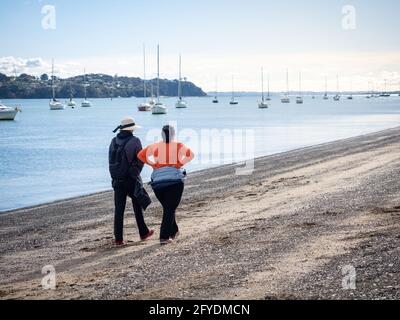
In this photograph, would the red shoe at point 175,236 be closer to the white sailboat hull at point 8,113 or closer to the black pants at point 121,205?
the black pants at point 121,205

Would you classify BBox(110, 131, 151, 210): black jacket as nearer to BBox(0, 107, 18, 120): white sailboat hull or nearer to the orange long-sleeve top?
the orange long-sleeve top

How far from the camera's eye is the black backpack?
10.2m

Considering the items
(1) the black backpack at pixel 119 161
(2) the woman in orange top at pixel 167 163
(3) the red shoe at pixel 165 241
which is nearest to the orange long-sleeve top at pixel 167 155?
(2) the woman in orange top at pixel 167 163

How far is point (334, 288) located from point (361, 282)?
1.12ft

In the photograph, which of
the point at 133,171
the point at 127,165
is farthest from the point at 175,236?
the point at 127,165

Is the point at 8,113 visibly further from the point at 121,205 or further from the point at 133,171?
the point at 133,171

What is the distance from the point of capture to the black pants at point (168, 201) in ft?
33.2

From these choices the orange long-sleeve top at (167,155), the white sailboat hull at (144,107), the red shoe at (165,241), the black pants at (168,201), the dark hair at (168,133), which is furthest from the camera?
the white sailboat hull at (144,107)

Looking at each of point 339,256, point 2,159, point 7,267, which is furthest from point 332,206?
point 2,159

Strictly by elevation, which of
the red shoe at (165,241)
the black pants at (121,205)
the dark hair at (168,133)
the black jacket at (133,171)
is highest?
the dark hair at (168,133)

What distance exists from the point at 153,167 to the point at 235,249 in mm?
1891

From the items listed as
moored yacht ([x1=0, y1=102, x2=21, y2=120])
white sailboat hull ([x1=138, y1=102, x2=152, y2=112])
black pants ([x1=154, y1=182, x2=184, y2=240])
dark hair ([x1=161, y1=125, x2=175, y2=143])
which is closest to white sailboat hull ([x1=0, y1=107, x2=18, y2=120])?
moored yacht ([x1=0, y1=102, x2=21, y2=120])

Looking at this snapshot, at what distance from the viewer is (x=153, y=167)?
394 inches
